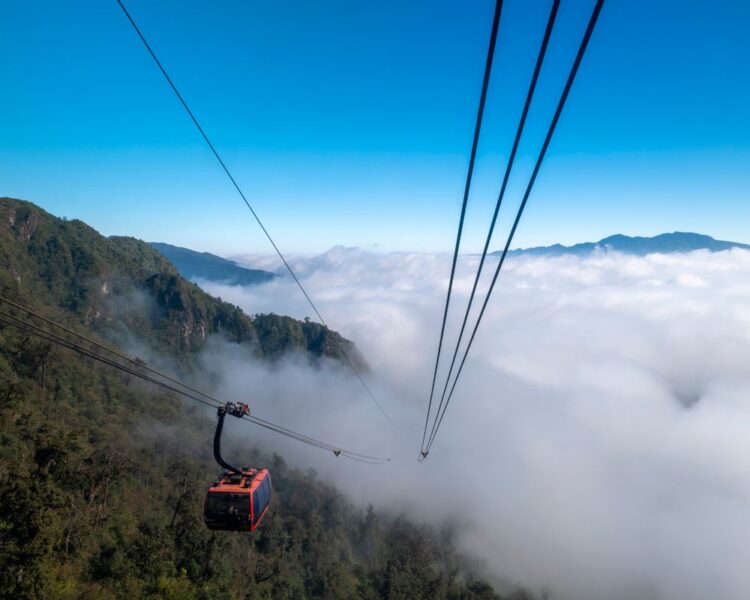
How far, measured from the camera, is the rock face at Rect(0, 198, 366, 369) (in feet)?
412

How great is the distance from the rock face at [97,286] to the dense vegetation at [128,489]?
551 mm

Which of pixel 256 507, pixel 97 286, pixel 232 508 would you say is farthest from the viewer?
pixel 97 286

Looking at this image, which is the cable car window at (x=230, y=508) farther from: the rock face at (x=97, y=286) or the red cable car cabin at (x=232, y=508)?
the rock face at (x=97, y=286)

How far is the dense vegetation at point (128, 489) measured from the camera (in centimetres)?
3127

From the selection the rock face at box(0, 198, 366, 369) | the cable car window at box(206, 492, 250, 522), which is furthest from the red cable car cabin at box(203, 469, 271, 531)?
the rock face at box(0, 198, 366, 369)

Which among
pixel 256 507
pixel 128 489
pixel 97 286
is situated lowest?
pixel 128 489

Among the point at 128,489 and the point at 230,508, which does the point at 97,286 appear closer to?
the point at 128,489

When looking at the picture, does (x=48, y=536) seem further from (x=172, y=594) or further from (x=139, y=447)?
(x=139, y=447)

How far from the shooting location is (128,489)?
186 feet

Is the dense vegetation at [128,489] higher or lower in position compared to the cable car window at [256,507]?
lower

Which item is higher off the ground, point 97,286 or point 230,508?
point 97,286

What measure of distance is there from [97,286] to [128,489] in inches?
4307

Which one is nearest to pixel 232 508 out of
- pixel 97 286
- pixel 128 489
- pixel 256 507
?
pixel 256 507

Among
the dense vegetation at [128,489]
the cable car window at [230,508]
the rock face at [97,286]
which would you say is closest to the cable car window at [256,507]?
the cable car window at [230,508]
